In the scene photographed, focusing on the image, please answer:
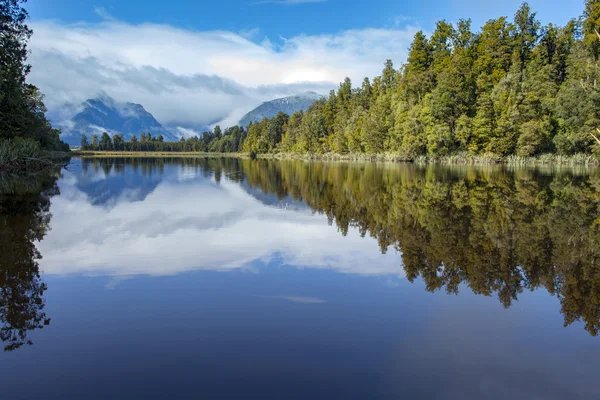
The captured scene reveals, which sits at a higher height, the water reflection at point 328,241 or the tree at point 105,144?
the tree at point 105,144

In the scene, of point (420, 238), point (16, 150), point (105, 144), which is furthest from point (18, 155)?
point (105, 144)

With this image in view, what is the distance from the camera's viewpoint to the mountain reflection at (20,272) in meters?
5.55

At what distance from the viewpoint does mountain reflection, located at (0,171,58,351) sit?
5555 millimetres

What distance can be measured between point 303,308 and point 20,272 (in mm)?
5330

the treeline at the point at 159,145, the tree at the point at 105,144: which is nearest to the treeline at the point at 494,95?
the treeline at the point at 159,145

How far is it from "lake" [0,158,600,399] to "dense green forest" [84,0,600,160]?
130ft

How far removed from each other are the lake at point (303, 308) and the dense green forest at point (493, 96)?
39661mm

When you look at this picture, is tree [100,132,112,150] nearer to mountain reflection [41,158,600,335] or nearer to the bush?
the bush

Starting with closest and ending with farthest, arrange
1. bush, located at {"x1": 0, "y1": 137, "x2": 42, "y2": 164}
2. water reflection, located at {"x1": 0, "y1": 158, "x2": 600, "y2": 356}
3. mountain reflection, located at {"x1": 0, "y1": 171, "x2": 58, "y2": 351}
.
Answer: mountain reflection, located at {"x1": 0, "y1": 171, "x2": 58, "y2": 351} → water reflection, located at {"x1": 0, "y1": 158, "x2": 600, "y2": 356} → bush, located at {"x1": 0, "y1": 137, "x2": 42, "y2": 164}

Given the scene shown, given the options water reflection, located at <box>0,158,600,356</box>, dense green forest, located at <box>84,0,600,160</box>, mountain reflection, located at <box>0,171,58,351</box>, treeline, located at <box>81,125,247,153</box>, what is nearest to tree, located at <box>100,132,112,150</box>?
treeline, located at <box>81,125,247,153</box>

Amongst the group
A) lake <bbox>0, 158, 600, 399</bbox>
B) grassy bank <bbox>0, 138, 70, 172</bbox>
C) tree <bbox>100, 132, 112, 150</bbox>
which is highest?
tree <bbox>100, 132, 112, 150</bbox>

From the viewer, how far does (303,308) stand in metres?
6.33

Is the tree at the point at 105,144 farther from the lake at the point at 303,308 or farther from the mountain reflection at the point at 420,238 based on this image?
the lake at the point at 303,308

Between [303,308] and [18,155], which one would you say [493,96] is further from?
[303,308]
